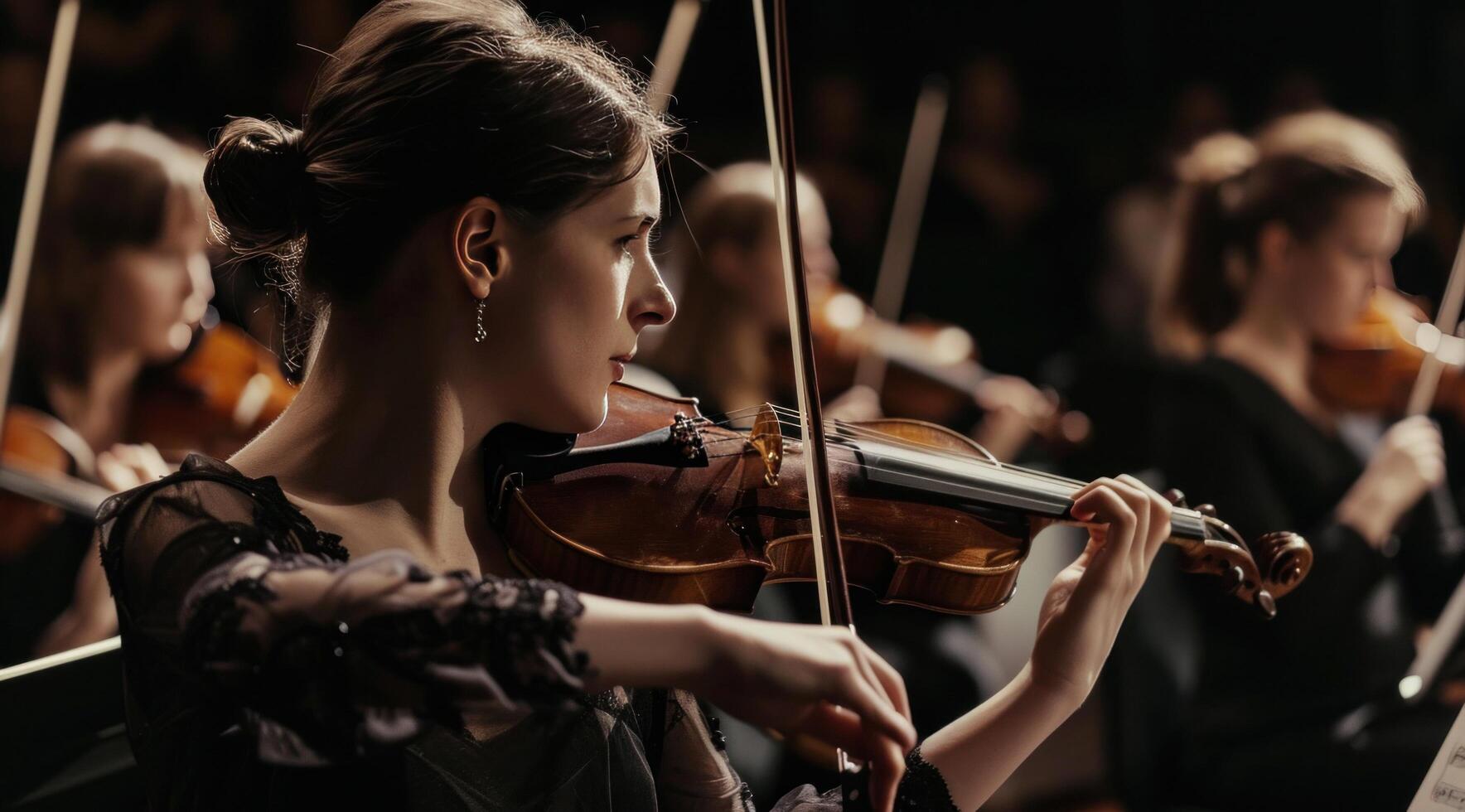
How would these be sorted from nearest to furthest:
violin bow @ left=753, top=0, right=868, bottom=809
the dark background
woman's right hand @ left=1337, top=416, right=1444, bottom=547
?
violin bow @ left=753, top=0, right=868, bottom=809 → woman's right hand @ left=1337, top=416, right=1444, bottom=547 → the dark background

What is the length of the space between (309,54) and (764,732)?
5.65ft

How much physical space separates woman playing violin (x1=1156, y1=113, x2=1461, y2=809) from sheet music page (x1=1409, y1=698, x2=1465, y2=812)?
1.10 meters

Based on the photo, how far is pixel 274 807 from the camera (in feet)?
2.83

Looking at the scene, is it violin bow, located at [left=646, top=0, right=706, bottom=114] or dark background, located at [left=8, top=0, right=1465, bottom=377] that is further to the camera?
dark background, located at [left=8, top=0, right=1465, bottom=377]

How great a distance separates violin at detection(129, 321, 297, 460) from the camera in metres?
2.24

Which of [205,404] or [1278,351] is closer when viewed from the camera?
[205,404]

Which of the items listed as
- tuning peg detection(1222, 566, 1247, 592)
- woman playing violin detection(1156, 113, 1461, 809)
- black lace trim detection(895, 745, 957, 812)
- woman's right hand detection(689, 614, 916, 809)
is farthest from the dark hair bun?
woman playing violin detection(1156, 113, 1461, 809)

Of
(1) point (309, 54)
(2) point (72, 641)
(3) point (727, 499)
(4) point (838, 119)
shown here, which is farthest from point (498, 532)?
(4) point (838, 119)

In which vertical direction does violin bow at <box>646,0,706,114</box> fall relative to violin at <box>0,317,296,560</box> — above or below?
above

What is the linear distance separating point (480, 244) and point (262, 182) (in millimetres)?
174

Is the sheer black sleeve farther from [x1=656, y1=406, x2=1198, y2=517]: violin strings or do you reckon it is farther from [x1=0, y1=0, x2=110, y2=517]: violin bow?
[x1=0, y1=0, x2=110, y2=517]: violin bow

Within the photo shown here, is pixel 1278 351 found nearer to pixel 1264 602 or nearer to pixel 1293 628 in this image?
pixel 1293 628

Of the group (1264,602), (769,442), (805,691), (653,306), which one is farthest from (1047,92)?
(805,691)

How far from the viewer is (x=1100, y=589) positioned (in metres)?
1.04
